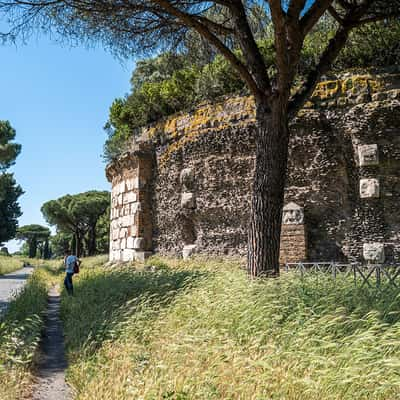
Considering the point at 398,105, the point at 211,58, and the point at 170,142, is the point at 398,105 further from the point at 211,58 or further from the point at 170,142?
the point at 170,142

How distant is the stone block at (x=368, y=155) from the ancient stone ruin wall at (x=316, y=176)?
0.06ft

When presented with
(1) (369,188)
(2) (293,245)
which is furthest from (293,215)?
(1) (369,188)

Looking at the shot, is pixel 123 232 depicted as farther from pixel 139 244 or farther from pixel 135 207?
pixel 139 244

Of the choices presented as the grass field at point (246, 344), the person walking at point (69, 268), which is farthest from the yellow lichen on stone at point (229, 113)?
the grass field at point (246, 344)

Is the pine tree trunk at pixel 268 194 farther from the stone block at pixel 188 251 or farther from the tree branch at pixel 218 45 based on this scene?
the stone block at pixel 188 251

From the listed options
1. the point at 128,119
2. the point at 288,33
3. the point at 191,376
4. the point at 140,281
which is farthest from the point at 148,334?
the point at 128,119

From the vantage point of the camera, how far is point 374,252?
8.96 metres

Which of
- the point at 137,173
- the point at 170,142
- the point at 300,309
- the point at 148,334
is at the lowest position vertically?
the point at 148,334

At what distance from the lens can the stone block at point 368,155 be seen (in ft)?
30.2

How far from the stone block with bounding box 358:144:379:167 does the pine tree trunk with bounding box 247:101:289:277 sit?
371 cm

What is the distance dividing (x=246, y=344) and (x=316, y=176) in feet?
21.8

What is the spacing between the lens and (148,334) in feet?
15.1

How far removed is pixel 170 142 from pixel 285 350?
381 inches

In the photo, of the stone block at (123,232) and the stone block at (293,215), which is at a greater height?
the stone block at (293,215)
